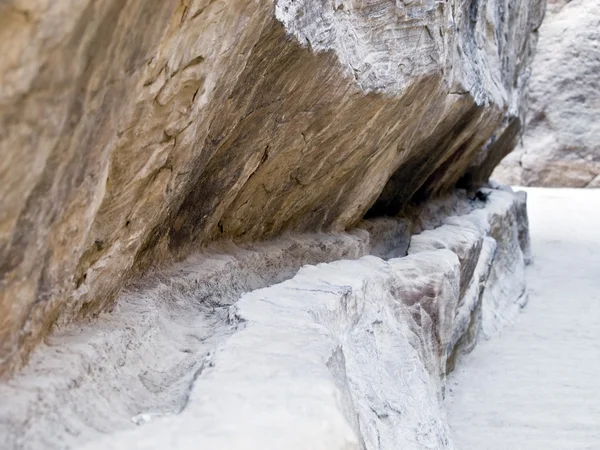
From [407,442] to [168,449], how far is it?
1.25m

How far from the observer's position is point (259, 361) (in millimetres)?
1702

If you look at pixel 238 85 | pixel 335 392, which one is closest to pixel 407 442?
pixel 335 392

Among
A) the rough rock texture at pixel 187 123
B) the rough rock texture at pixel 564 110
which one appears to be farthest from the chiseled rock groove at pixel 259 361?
the rough rock texture at pixel 564 110

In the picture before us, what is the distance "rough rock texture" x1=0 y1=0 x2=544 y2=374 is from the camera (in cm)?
125

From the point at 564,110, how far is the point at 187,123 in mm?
14821

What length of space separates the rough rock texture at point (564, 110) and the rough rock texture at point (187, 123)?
11414mm

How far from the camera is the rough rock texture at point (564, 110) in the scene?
1488cm

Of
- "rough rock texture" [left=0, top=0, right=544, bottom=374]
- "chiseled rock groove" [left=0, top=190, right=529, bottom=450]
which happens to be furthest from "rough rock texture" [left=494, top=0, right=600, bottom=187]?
"chiseled rock groove" [left=0, top=190, right=529, bottom=450]

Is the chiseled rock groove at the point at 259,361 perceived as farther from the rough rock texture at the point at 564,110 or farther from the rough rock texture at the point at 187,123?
the rough rock texture at the point at 564,110

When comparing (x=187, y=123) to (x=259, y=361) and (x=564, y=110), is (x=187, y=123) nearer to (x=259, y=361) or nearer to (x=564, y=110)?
(x=259, y=361)

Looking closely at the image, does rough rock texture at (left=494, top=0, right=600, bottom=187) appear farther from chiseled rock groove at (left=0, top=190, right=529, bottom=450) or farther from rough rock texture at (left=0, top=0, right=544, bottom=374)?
chiseled rock groove at (left=0, top=190, right=529, bottom=450)

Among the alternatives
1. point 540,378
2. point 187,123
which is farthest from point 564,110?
point 187,123

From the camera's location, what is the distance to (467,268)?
14.3 ft

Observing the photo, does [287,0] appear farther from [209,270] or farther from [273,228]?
[273,228]
